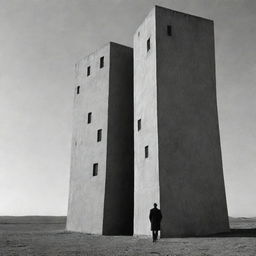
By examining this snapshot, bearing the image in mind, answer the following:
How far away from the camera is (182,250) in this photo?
44.2 ft

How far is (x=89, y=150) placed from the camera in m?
27.6

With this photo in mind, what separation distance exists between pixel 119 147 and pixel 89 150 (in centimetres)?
259

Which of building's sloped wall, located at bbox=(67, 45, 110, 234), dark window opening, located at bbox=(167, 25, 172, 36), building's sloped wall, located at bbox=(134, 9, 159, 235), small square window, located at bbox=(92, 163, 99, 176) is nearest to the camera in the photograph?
building's sloped wall, located at bbox=(134, 9, 159, 235)

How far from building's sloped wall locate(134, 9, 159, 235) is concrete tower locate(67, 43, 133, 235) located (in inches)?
121

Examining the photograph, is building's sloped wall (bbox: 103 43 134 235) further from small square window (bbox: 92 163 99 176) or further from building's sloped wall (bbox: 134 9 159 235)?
building's sloped wall (bbox: 134 9 159 235)

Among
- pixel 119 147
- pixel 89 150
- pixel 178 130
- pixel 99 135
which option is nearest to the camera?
pixel 178 130

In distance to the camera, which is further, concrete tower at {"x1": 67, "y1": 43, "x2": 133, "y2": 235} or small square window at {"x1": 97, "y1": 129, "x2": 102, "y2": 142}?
small square window at {"x1": 97, "y1": 129, "x2": 102, "y2": 142}

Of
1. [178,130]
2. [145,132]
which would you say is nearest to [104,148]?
[145,132]

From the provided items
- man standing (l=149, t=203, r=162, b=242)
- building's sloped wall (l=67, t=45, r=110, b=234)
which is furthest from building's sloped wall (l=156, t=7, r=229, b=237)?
building's sloped wall (l=67, t=45, r=110, b=234)

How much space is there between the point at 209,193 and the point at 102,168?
26.8 feet

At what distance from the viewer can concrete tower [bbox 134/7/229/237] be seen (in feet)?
66.1

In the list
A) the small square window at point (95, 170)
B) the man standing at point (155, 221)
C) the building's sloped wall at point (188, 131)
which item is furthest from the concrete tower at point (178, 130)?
the small square window at point (95, 170)

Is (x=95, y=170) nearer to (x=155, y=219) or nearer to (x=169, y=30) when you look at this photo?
(x=155, y=219)

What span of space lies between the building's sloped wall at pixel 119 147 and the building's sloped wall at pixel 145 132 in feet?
9.81
